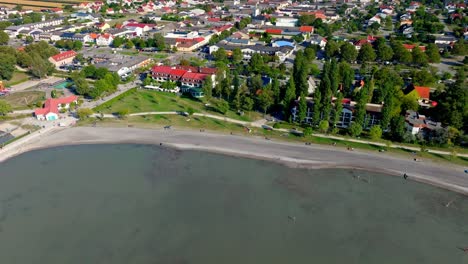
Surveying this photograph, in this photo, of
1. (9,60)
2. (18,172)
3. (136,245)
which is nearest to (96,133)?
(18,172)

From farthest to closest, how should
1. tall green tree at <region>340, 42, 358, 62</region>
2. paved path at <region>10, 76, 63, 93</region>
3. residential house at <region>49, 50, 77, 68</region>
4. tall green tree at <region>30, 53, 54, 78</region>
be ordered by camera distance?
1. tall green tree at <region>340, 42, 358, 62</region>
2. residential house at <region>49, 50, 77, 68</region>
3. tall green tree at <region>30, 53, 54, 78</region>
4. paved path at <region>10, 76, 63, 93</region>

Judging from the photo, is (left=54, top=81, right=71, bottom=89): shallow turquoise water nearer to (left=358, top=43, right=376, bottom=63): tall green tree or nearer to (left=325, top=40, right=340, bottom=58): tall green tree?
(left=325, top=40, right=340, bottom=58): tall green tree

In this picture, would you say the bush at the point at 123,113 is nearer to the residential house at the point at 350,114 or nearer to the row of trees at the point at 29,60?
the residential house at the point at 350,114

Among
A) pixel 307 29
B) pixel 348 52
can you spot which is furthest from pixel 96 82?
Result: pixel 307 29

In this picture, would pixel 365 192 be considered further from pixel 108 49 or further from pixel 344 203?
pixel 108 49

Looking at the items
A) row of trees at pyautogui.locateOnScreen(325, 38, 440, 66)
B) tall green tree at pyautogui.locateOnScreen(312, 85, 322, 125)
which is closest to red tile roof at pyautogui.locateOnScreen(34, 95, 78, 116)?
tall green tree at pyautogui.locateOnScreen(312, 85, 322, 125)

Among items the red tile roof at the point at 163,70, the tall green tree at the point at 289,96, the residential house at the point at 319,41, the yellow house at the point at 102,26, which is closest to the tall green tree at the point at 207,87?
the red tile roof at the point at 163,70
